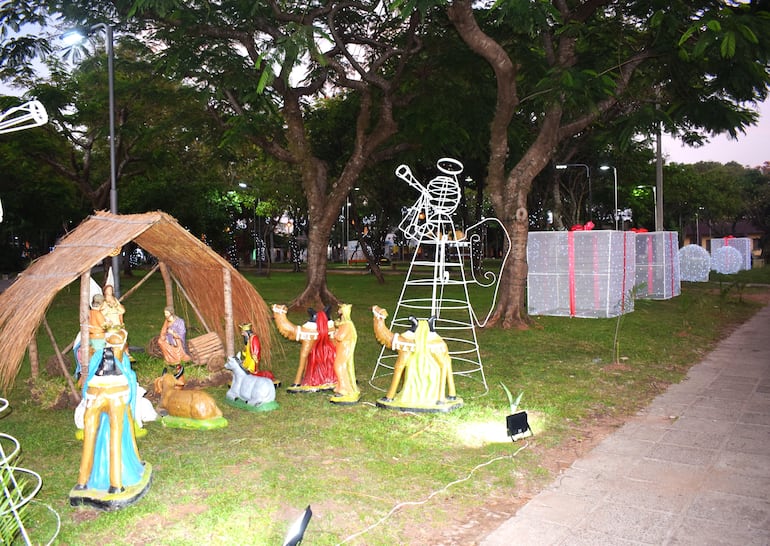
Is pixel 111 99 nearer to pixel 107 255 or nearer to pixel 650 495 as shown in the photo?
pixel 107 255

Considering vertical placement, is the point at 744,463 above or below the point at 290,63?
below

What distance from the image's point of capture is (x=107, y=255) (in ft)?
21.7

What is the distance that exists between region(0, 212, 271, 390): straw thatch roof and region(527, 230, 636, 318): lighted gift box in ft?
28.5

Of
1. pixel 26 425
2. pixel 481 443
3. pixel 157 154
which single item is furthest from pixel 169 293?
pixel 157 154

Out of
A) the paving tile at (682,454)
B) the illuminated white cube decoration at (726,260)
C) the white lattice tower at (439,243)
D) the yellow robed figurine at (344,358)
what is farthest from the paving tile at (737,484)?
the illuminated white cube decoration at (726,260)

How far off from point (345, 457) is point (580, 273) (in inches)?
436

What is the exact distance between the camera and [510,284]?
13.4 meters

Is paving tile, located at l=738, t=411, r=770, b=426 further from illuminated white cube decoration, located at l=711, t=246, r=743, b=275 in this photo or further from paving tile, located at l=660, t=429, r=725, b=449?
illuminated white cube decoration, located at l=711, t=246, r=743, b=275

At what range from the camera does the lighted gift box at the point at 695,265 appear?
2747 cm

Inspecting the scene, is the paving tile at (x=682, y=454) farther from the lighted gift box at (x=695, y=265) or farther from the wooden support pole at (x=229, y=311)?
the lighted gift box at (x=695, y=265)

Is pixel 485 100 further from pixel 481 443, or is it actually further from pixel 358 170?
pixel 481 443

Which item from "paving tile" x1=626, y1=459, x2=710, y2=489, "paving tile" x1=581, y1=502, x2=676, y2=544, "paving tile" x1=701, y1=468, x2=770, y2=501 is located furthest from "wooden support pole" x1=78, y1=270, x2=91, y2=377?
"paving tile" x1=701, y1=468, x2=770, y2=501

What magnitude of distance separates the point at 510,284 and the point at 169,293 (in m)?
6.90

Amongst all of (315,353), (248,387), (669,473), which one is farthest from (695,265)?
(248,387)
